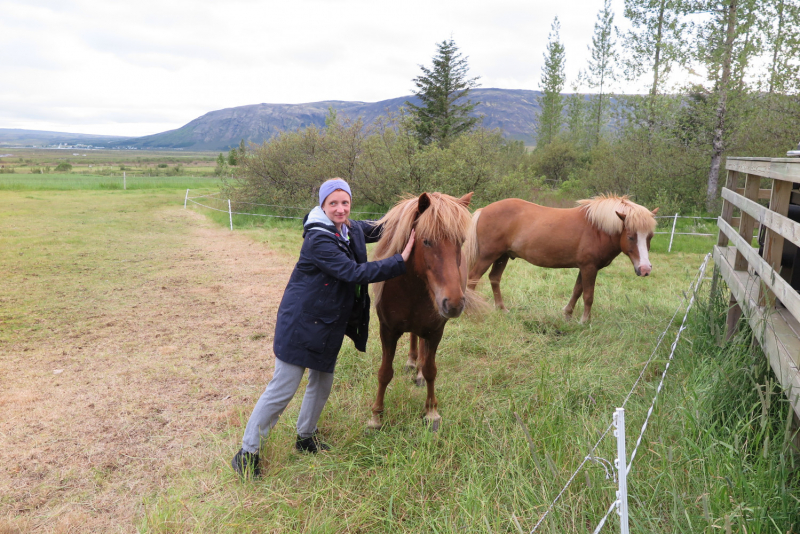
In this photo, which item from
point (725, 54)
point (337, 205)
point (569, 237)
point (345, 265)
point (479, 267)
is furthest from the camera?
point (725, 54)

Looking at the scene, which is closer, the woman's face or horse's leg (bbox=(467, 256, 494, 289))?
the woman's face

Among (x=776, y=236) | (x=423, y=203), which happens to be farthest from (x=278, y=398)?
(x=776, y=236)

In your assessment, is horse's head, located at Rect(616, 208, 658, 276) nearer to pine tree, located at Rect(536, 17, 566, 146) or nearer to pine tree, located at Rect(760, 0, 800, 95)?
pine tree, located at Rect(760, 0, 800, 95)

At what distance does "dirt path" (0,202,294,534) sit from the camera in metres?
2.59

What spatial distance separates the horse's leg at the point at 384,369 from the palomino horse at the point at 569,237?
191cm

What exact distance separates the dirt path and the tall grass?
0.32 m

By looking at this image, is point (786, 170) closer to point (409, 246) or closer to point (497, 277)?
point (409, 246)

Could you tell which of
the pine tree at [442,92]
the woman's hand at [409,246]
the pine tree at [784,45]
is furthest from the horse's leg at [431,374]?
the pine tree at [442,92]

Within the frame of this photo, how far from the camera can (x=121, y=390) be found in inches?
152

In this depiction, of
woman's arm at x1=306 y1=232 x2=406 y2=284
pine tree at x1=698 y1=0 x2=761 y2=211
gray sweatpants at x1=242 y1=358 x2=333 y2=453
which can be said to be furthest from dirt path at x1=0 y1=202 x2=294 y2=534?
pine tree at x1=698 y1=0 x2=761 y2=211

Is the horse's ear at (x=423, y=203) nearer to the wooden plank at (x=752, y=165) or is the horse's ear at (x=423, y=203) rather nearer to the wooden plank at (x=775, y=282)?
the wooden plank at (x=775, y=282)

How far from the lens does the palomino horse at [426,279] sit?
2.47m

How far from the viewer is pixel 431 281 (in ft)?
8.27

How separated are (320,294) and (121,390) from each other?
2583 mm
